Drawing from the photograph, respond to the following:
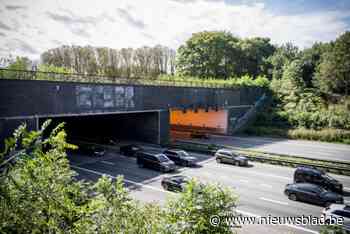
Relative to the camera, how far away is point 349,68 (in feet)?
148

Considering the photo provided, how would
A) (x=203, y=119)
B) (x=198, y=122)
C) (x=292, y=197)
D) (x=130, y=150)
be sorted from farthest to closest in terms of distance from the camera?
(x=198, y=122)
(x=203, y=119)
(x=130, y=150)
(x=292, y=197)

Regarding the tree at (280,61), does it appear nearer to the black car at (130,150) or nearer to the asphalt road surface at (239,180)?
the asphalt road surface at (239,180)

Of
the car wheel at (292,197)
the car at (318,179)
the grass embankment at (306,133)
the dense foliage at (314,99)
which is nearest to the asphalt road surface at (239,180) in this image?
the car wheel at (292,197)

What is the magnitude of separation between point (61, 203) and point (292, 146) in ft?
120

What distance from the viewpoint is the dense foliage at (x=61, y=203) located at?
4.70 metres

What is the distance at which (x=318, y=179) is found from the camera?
19641 mm

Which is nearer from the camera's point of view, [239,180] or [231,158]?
[239,180]

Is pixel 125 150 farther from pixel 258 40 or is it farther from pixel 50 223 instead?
pixel 258 40

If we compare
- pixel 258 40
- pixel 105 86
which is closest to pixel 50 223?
pixel 105 86

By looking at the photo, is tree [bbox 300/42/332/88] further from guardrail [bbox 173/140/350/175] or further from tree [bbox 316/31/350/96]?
guardrail [bbox 173/140/350/175]

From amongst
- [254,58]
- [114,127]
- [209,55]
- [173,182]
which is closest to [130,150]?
[173,182]

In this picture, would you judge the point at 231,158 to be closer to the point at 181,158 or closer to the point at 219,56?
the point at 181,158

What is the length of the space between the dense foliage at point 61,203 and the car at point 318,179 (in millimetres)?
16562

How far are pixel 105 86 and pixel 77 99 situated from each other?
3.69 m
